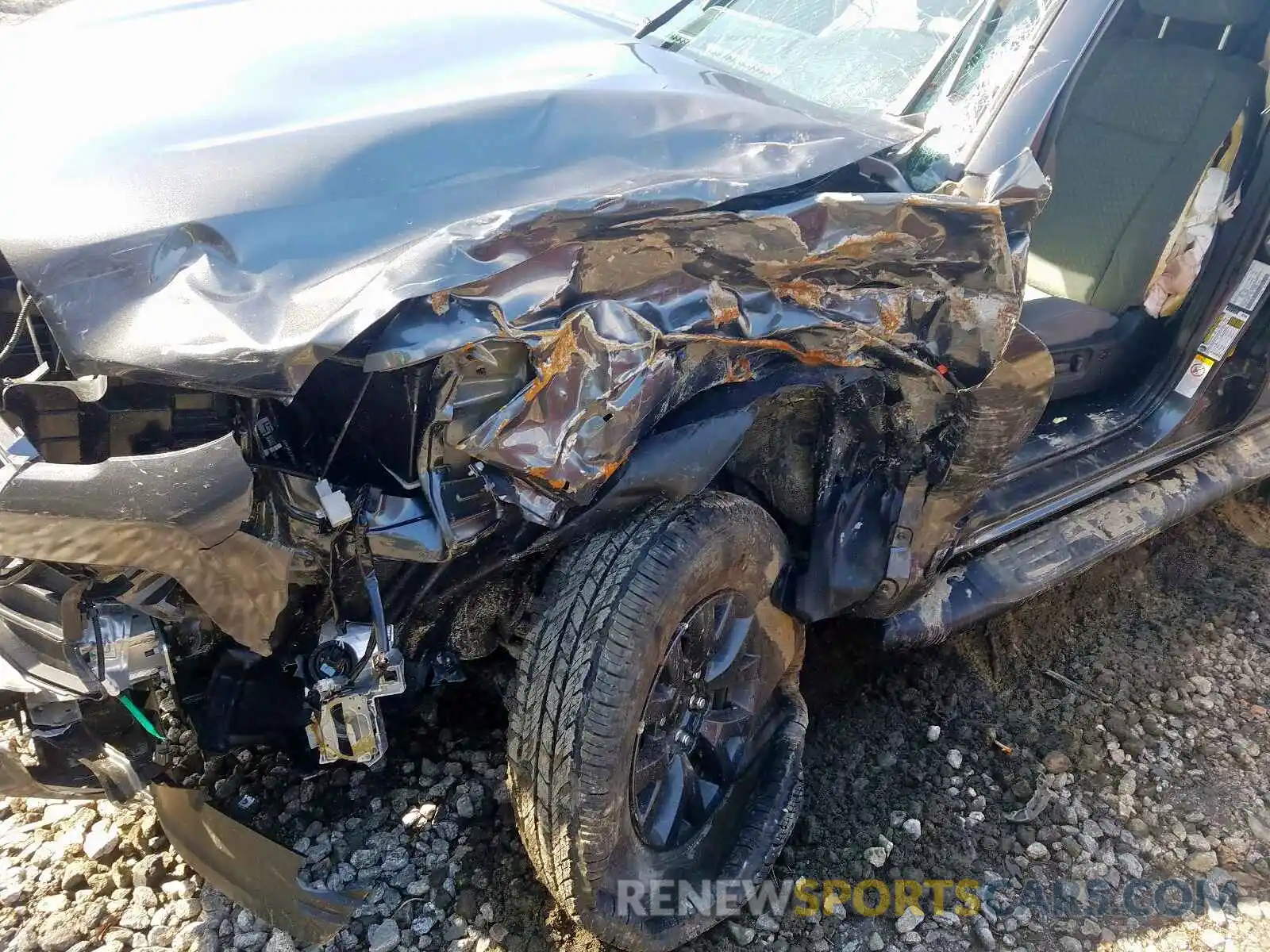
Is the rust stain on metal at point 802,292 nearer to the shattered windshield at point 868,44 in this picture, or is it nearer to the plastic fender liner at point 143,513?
the shattered windshield at point 868,44

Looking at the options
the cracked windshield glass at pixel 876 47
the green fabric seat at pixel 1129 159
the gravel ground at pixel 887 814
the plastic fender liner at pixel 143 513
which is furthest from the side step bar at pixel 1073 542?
the plastic fender liner at pixel 143 513

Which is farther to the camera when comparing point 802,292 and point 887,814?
point 887,814

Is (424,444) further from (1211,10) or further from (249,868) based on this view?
(1211,10)

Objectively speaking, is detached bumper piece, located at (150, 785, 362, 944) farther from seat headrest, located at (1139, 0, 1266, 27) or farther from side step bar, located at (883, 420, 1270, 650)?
seat headrest, located at (1139, 0, 1266, 27)

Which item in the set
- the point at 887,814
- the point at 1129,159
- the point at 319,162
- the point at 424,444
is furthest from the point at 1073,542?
the point at 319,162

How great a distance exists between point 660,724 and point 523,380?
0.86 m

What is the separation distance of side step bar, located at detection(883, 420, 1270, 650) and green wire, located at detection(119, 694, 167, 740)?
1.67 metres

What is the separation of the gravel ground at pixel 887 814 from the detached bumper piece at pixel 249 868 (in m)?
0.15

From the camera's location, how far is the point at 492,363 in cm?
150

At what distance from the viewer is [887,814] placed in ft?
7.93

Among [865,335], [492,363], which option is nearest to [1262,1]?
[865,335]

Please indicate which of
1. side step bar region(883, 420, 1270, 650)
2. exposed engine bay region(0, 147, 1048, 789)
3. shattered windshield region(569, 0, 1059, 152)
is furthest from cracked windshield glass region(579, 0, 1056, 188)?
side step bar region(883, 420, 1270, 650)

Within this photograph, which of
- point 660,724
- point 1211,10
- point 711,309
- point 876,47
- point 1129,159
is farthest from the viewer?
point 1129,159

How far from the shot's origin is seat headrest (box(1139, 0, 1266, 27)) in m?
2.96
